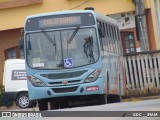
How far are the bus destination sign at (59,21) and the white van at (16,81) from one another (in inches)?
397

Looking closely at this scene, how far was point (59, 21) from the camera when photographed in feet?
66.3

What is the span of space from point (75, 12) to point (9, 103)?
12.6 m

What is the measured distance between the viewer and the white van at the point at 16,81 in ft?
98.8

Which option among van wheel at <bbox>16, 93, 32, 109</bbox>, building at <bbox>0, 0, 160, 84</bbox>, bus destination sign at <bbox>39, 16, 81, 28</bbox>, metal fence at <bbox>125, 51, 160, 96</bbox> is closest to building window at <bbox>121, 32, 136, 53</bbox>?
building at <bbox>0, 0, 160, 84</bbox>

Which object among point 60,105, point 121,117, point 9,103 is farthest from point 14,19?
point 121,117

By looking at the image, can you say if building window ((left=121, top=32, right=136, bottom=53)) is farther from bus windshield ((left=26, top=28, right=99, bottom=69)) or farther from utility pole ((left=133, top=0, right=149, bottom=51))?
bus windshield ((left=26, top=28, right=99, bottom=69))

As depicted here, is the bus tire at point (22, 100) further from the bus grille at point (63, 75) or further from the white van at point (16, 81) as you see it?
the bus grille at point (63, 75)

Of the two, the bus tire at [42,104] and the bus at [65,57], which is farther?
the bus tire at [42,104]

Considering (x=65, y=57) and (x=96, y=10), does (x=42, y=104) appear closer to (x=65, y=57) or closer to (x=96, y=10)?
(x=65, y=57)

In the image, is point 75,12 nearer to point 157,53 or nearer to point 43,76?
point 43,76

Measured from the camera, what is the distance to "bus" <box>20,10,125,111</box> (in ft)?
64.6

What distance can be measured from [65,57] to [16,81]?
35.7ft

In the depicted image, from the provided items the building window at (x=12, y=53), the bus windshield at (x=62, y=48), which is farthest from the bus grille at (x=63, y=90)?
the building window at (x=12, y=53)

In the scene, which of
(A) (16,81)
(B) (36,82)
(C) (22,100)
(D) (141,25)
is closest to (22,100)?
(C) (22,100)
